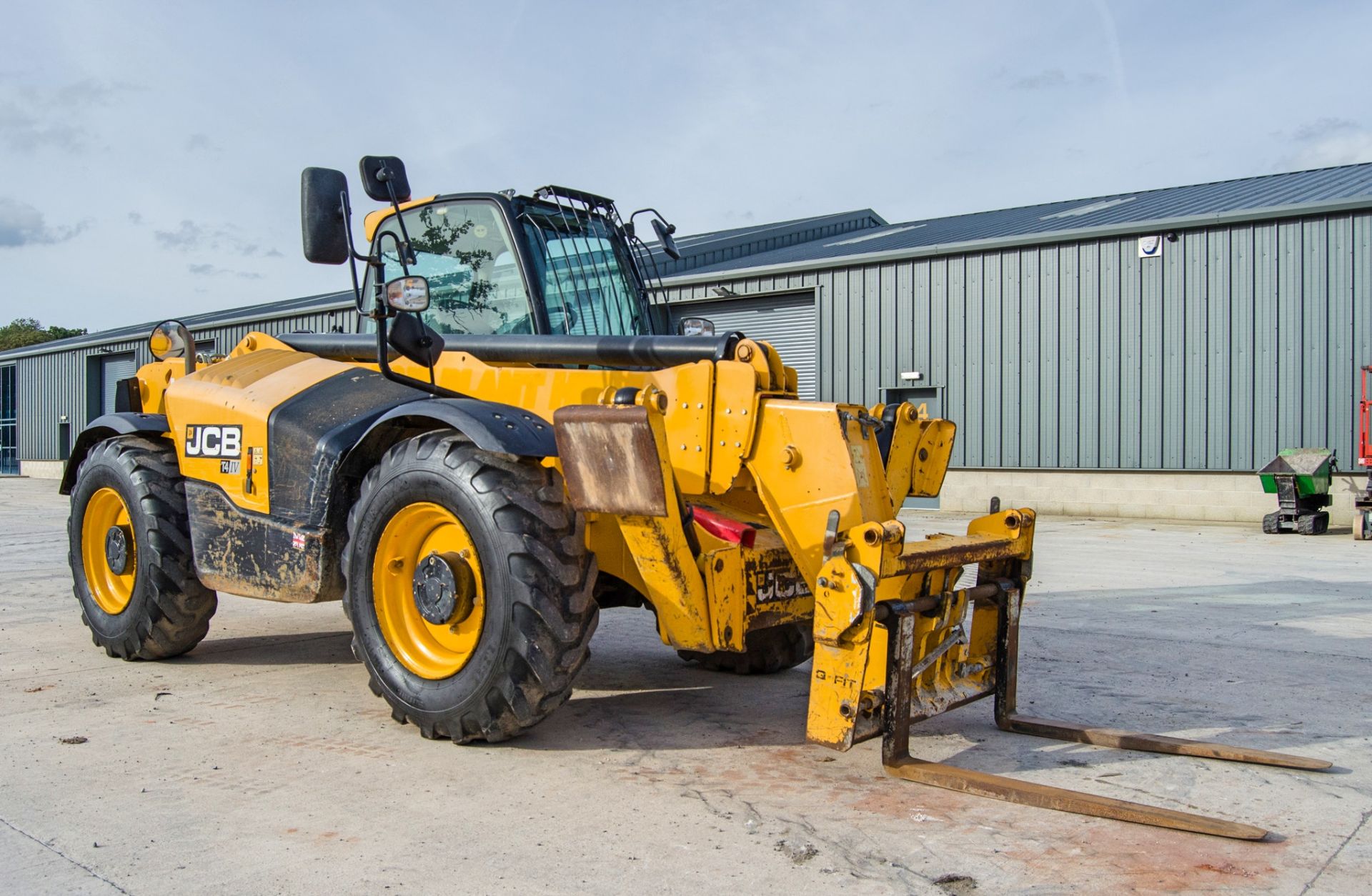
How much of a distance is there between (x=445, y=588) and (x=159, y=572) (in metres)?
2.38

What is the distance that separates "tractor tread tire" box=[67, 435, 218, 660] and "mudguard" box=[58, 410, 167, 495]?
0.10 meters

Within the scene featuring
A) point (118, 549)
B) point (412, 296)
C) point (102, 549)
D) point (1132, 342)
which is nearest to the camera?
point (412, 296)

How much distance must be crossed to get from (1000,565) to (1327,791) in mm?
1417

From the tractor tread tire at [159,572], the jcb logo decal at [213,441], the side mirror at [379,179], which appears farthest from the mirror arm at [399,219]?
the tractor tread tire at [159,572]

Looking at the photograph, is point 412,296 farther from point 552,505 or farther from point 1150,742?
point 1150,742

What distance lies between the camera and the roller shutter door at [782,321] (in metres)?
20.9

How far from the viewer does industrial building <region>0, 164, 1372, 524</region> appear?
1588 centimetres

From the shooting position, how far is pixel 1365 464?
14625mm

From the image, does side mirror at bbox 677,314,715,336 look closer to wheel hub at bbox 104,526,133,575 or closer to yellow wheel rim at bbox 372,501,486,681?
yellow wheel rim at bbox 372,501,486,681

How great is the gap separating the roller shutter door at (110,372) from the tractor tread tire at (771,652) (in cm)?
3213

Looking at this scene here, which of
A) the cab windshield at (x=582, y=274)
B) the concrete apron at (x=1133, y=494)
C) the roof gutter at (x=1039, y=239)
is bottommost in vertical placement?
the concrete apron at (x=1133, y=494)

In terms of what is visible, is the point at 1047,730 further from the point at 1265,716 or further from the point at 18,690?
the point at 18,690

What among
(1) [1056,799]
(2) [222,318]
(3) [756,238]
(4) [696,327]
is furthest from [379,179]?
(2) [222,318]

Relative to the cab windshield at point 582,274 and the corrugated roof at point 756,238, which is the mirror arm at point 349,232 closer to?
the cab windshield at point 582,274
